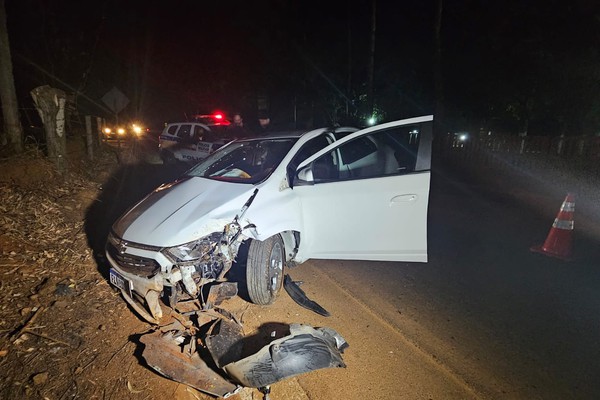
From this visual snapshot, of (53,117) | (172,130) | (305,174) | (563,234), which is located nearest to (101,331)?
(305,174)

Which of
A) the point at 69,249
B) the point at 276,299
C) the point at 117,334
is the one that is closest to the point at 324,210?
the point at 276,299

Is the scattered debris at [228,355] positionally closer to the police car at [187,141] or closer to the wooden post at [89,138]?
the wooden post at [89,138]

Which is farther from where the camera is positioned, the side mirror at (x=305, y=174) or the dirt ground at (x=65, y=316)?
the side mirror at (x=305, y=174)

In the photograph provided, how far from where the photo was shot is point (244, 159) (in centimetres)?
464

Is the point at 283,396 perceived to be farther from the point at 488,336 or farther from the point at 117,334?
the point at 488,336

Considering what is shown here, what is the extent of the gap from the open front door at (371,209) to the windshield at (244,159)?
781 millimetres

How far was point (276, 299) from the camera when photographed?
3494mm

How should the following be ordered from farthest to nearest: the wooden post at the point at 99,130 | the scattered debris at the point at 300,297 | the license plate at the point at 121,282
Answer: the wooden post at the point at 99,130
the scattered debris at the point at 300,297
the license plate at the point at 121,282

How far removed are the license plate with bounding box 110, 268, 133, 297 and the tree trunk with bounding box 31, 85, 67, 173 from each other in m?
4.67

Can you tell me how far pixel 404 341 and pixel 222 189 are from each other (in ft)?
7.24

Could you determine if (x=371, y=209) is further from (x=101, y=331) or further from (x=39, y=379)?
(x=39, y=379)

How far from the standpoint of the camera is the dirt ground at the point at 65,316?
7.82 feet

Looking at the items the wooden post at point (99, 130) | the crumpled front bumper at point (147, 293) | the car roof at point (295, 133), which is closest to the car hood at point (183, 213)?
Result: the crumpled front bumper at point (147, 293)

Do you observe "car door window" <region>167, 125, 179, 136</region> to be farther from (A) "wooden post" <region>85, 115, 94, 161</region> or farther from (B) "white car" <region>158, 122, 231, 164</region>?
(A) "wooden post" <region>85, 115, 94, 161</region>
